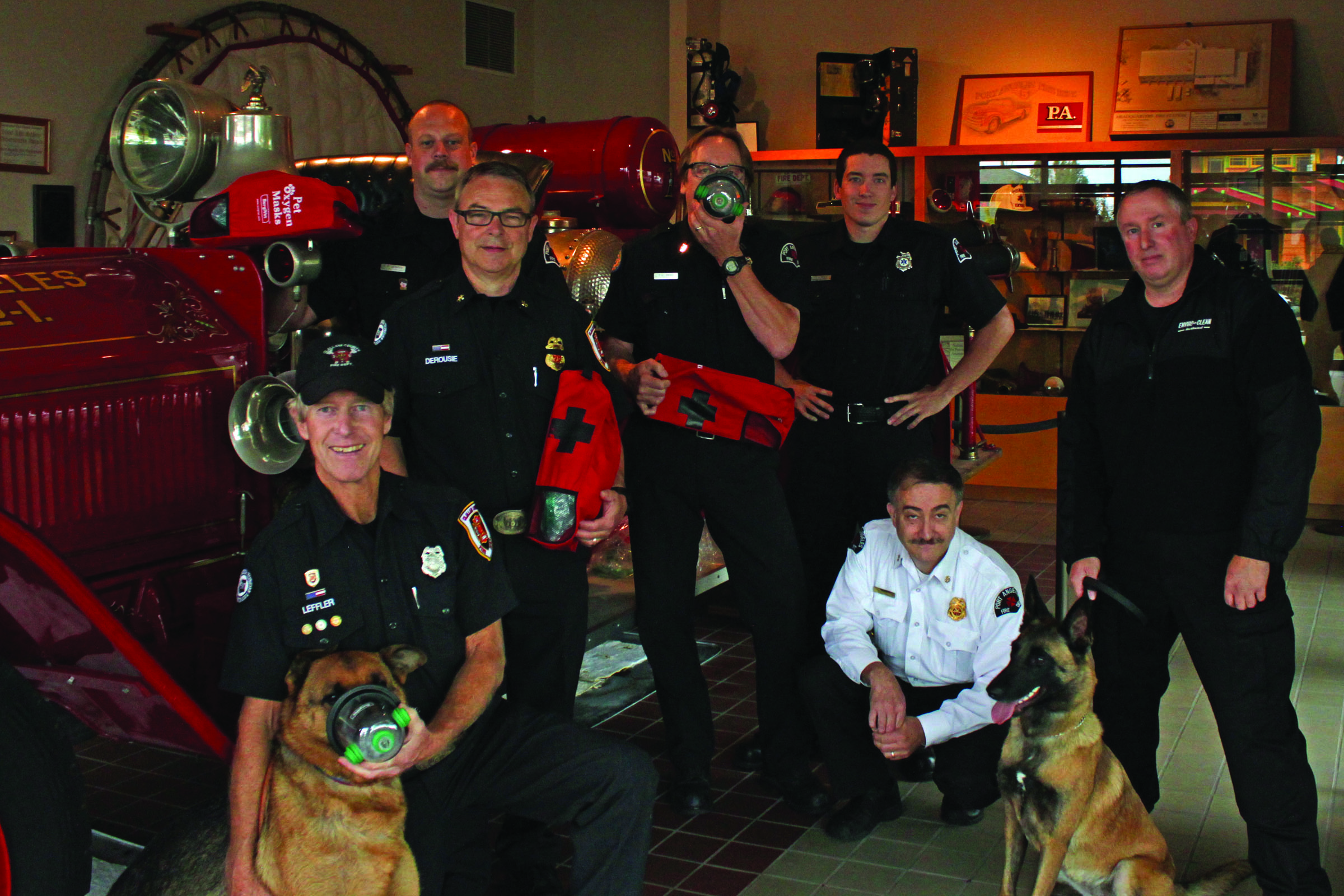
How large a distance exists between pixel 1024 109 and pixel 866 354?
229 inches

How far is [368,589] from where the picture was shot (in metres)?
2.38

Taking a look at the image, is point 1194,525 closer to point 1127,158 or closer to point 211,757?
point 211,757

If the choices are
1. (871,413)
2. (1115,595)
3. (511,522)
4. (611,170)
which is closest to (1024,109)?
(611,170)

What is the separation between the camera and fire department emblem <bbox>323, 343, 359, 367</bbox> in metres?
2.41

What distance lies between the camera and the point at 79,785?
2.37 meters

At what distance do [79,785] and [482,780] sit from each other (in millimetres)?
753

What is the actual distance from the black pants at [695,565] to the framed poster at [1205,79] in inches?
244

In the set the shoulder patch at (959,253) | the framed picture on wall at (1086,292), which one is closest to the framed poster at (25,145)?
the shoulder patch at (959,253)

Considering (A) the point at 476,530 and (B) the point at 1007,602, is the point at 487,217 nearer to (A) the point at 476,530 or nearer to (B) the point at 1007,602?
(A) the point at 476,530

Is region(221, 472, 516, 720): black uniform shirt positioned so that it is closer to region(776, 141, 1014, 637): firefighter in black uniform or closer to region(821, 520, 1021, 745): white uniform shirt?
region(821, 520, 1021, 745): white uniform shirt

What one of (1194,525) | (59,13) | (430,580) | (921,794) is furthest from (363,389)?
(59,13)

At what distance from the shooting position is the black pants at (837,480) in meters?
3.74

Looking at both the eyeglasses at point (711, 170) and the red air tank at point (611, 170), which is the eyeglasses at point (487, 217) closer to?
the eyeglasses at point (711, 170)

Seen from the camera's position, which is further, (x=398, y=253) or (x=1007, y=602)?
(x=398, y=253)
